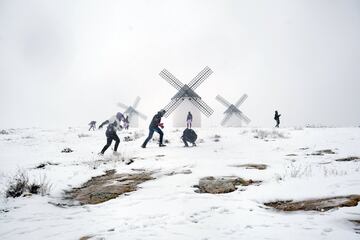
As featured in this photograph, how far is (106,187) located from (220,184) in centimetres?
270

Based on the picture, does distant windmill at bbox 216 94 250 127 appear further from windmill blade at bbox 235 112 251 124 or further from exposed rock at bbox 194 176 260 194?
exposed rock at bbox 194 176 260 194

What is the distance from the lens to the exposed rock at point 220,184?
682 centimetres

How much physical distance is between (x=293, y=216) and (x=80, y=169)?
7.12 meters

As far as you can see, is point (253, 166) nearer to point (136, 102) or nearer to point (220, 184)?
point (220, 184)

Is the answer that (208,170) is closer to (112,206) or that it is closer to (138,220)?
(112,206)

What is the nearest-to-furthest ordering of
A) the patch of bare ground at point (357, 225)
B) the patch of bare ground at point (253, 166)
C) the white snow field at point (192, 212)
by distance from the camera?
the patch of bare ground at point (357, 225) → the white snow field at point (192, 212) → the patch of bare ground at point (253, 166)

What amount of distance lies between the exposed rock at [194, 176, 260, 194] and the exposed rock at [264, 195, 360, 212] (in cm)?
129

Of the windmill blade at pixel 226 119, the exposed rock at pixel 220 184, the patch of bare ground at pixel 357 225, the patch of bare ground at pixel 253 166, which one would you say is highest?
the windmill blade at pixel 226 119

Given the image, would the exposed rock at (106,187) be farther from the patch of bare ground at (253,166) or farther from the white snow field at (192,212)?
the patch of bare ground at (253,166)

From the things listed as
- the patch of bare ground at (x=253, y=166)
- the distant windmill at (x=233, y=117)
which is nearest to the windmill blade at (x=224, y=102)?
the distant windmill at (x=233, y=117)

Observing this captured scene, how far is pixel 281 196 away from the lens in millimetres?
5984

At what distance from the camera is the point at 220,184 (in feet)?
23.5

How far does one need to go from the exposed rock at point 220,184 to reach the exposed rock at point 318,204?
1.29 meters

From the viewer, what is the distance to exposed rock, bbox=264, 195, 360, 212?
520 centimetres
